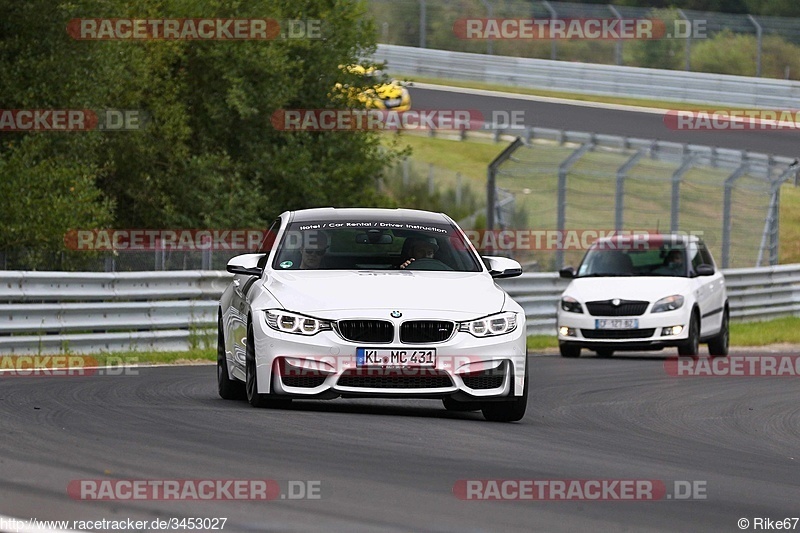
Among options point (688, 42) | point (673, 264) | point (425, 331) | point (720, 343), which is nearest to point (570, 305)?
point (673, 264)

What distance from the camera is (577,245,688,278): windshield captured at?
2100 centimetres

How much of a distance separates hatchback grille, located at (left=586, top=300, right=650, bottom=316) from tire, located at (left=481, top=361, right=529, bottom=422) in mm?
9335

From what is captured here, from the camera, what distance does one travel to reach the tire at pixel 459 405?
10.7 m

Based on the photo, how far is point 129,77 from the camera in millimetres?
26062

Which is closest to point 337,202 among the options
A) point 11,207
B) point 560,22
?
point 11,207

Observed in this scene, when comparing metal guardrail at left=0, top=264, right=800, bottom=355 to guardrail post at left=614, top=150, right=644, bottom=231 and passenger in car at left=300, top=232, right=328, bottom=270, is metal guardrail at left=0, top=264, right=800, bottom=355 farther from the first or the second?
guardrail post at left=614, top=150, right=644, bottom=231

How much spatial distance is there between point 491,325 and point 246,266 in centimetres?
206

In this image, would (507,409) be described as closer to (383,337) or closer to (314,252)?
(383,337)

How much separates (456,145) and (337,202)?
20821 mm

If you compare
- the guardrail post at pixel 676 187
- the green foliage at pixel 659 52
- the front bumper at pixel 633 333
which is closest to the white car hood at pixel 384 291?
the front bumper at pixel 633 333

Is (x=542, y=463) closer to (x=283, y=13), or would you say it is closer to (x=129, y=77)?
(x=129, y=77)

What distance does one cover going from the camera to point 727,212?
1151 inches

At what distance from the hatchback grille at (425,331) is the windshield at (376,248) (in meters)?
1.09

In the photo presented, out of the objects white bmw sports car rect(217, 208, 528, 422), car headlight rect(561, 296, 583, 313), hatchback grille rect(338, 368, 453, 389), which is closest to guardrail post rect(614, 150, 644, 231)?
car headlight rect(561, 296, 583, 313)
